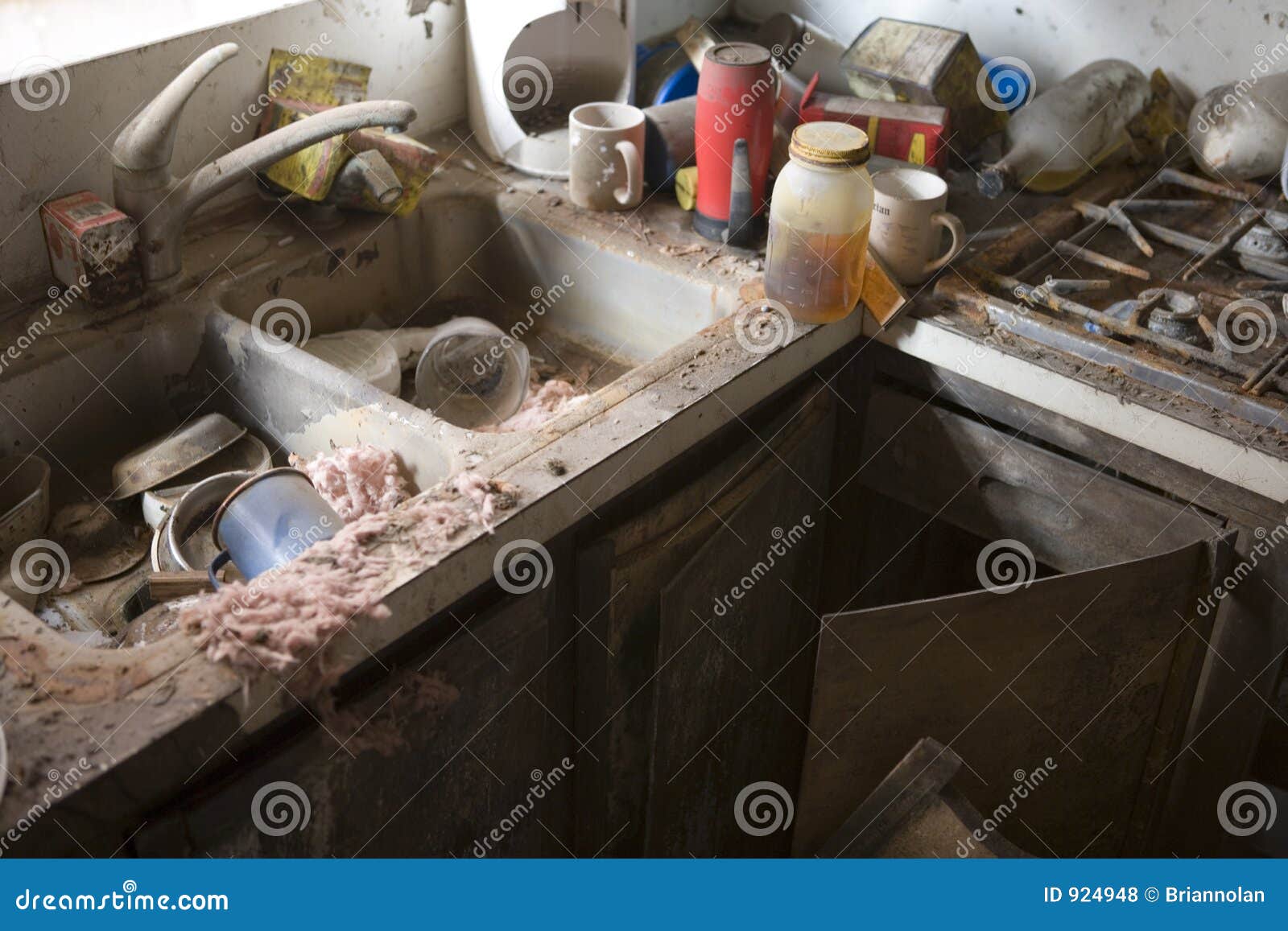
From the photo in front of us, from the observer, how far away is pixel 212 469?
1.50 metres

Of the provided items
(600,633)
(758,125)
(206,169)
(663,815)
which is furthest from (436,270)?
(663,815)

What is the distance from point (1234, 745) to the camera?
1592 millimetres

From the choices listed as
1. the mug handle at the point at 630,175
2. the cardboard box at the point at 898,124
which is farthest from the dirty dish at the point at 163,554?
the cardboard box at the point at 898,124

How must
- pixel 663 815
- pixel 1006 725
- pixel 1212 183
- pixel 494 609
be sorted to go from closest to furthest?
1. pixel 494 609
2. pixel 1006 725
3. pixel 663 815
4. pixel 1212 183

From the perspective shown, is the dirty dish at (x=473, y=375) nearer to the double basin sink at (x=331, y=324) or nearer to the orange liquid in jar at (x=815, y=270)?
the double basin sink at (x=331, y=324)

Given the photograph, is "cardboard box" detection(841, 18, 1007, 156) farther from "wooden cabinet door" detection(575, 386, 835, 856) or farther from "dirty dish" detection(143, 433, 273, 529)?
"dirty dish" detection(143, 433, 273, 529)

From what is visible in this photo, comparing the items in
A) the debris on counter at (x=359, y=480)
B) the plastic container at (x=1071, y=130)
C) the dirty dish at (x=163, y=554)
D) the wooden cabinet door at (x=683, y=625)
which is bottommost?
the wooden cabinet door at (x=683, y=625)

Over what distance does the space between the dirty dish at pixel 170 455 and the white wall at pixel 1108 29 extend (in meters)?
1.31

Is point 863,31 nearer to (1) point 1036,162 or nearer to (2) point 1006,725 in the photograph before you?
(1) point 1036,162

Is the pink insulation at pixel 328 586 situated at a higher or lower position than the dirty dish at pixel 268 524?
higher

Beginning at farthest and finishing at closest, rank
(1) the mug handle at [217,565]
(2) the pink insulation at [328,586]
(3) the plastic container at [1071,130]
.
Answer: (3) the plastic container at [1071,130] → (1) the mug handle at [217,565] → (2) the pink insulation at [328,586]

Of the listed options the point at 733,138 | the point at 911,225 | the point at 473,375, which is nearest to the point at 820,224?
the point at 911,225

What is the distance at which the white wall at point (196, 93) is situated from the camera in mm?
1510

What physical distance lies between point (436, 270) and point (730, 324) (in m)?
0.58
